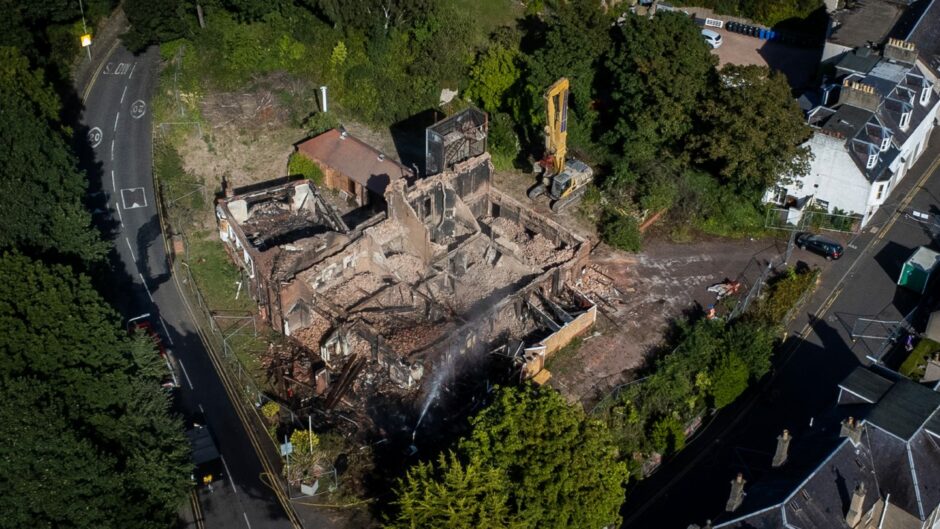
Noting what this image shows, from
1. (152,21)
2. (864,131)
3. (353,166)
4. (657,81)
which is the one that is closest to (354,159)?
(353,166)

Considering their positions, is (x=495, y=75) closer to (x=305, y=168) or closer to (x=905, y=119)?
(x=305, y=168)

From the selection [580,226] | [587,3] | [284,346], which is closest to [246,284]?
[284,346]

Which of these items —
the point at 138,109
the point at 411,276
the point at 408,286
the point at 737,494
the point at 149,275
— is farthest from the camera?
the point at 138,109

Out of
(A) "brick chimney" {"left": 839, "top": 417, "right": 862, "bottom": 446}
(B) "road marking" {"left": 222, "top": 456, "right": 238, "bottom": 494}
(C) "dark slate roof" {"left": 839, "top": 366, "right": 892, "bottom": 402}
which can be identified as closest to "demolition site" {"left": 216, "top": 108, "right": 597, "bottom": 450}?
(B) "road marking" {"left": 222, "top": 456, "right": 238, "bottom": 494}

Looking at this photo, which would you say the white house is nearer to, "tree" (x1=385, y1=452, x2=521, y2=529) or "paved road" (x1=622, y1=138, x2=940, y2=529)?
"paved road" (x1=622, y1=138, x2=940, y2=529)

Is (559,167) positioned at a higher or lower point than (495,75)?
lower

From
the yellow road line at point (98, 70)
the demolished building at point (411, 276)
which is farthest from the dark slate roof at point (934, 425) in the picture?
the yellow road line at point (98, 70)

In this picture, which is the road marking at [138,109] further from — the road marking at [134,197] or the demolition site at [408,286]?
the demolition site at [408,286]
